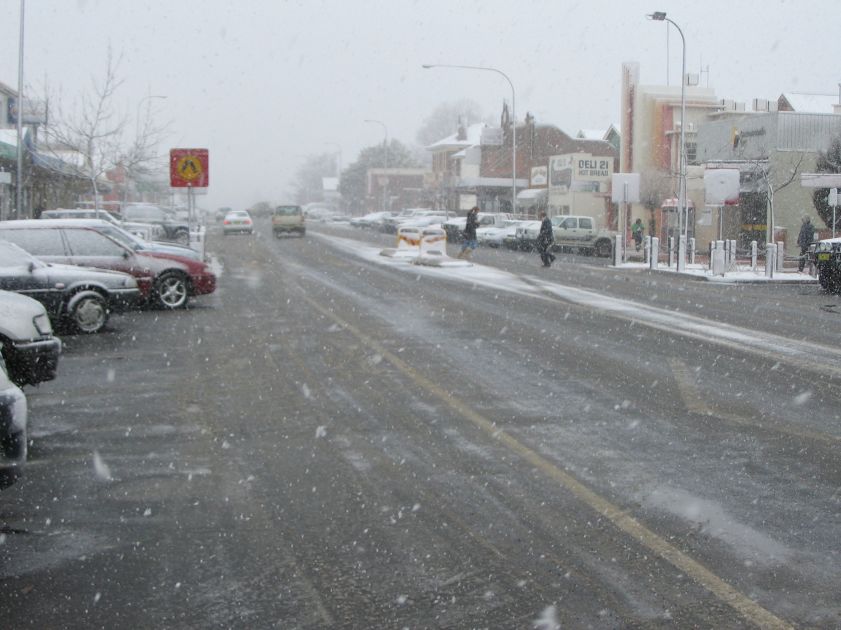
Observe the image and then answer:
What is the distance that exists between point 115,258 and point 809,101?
5319 cm

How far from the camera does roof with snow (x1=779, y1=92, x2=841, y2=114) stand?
59906mm

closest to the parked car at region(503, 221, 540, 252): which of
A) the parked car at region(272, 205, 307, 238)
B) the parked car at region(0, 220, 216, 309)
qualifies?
the parked car at region(272, 205, 307, 238)

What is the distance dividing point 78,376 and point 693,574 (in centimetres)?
767

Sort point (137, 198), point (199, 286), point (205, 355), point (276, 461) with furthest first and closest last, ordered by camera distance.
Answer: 1. point (137, 198)
2. point (199, 286)
3. point (205, 355)
4. point (276, 461)

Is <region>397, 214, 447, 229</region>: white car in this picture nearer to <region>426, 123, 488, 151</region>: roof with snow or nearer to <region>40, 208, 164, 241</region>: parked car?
<region>40, 208, 164, 241</region>: parked car

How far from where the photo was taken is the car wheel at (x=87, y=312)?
1439cm

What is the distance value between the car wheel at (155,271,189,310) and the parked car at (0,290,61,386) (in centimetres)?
804

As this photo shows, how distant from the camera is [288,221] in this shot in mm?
55844

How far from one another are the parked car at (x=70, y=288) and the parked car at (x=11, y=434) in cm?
824

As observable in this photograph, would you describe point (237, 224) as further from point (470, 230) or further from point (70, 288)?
point (70, 288)

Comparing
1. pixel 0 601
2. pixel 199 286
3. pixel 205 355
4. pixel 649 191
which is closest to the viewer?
pixel 0 601

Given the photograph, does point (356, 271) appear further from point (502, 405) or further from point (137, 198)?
point (137, 198)

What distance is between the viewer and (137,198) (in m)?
110

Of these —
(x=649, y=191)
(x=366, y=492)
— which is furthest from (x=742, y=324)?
(x=649, y=191)
